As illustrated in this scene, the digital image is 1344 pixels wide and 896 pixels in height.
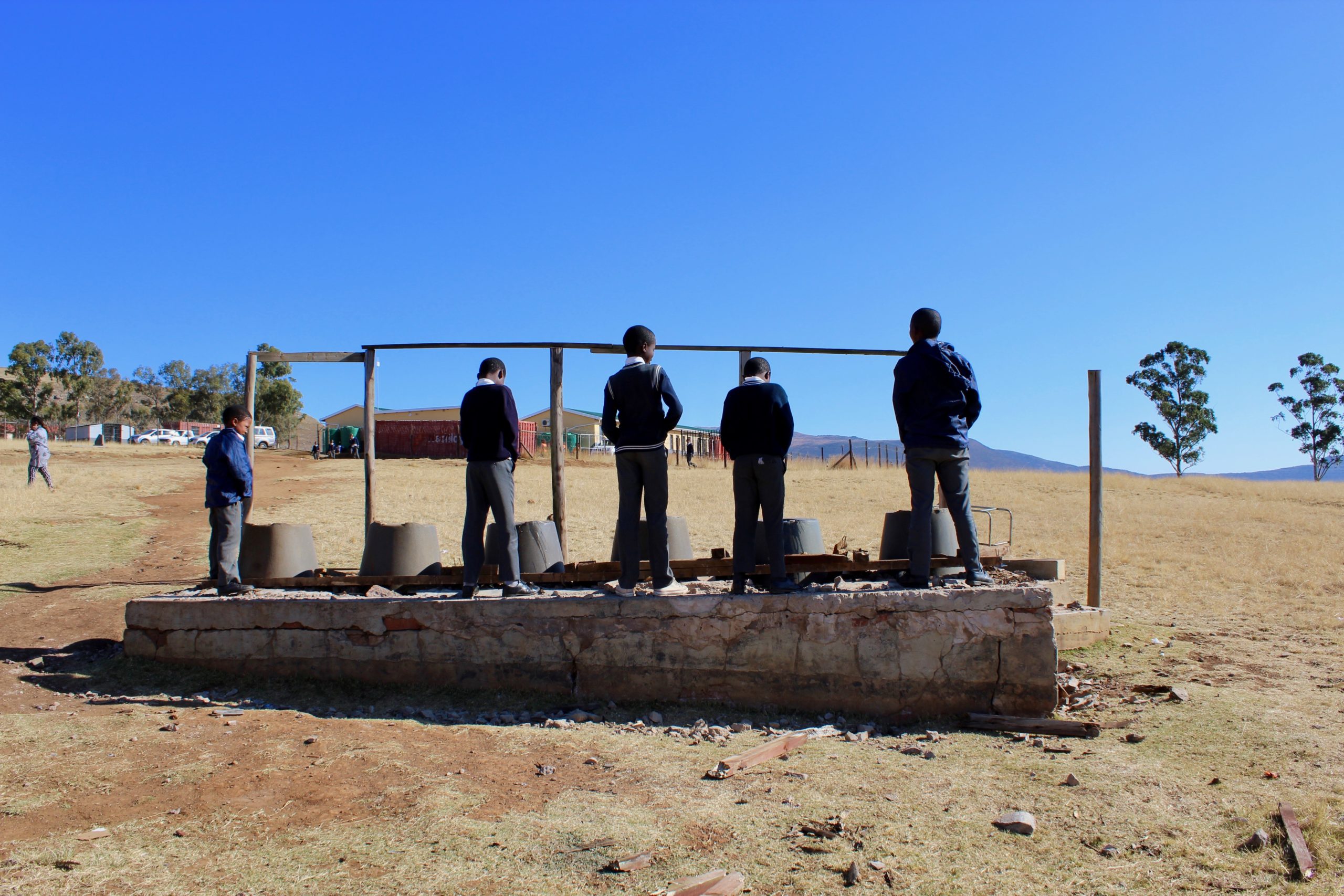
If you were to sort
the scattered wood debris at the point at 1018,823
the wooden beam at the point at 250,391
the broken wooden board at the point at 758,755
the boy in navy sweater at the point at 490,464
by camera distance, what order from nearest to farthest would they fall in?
the scattered wood debris at the point at 1018,823, the broken wooden board at the point at 758,755, the boy in navy sweater at the point at 490,464, the wooden beam at the point at 250,391

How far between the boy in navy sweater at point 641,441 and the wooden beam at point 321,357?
3.18 metres

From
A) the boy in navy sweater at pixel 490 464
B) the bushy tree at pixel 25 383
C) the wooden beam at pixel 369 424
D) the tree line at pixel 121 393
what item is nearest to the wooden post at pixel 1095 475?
the boy in navy sweater at pixel 490 464

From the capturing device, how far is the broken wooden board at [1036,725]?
4.91 m

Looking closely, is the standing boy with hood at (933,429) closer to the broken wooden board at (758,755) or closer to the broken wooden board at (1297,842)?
the broken wooden board at (758,755)

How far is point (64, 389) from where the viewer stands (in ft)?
197

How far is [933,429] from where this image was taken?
532cm

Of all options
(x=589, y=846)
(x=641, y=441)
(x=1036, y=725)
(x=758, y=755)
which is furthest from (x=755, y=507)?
(x=589, y=846)

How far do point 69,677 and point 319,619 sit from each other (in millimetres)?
1808

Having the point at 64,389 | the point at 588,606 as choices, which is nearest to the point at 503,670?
the point at 588,606

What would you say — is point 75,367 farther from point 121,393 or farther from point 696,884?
point 696,884

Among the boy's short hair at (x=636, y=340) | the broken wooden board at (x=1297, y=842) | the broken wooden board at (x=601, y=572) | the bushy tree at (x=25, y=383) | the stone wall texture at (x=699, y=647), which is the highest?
the bushy tree at (x=25, y=383)

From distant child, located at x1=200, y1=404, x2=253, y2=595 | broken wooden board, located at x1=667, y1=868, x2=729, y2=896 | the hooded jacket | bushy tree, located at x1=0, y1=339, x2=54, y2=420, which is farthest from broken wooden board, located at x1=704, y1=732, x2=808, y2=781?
bushy tree, located at x1=0, y1=339, x2=54, y2=420

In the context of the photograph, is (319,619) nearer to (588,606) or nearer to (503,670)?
(503,670)

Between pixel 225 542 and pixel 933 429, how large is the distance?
517 cm
